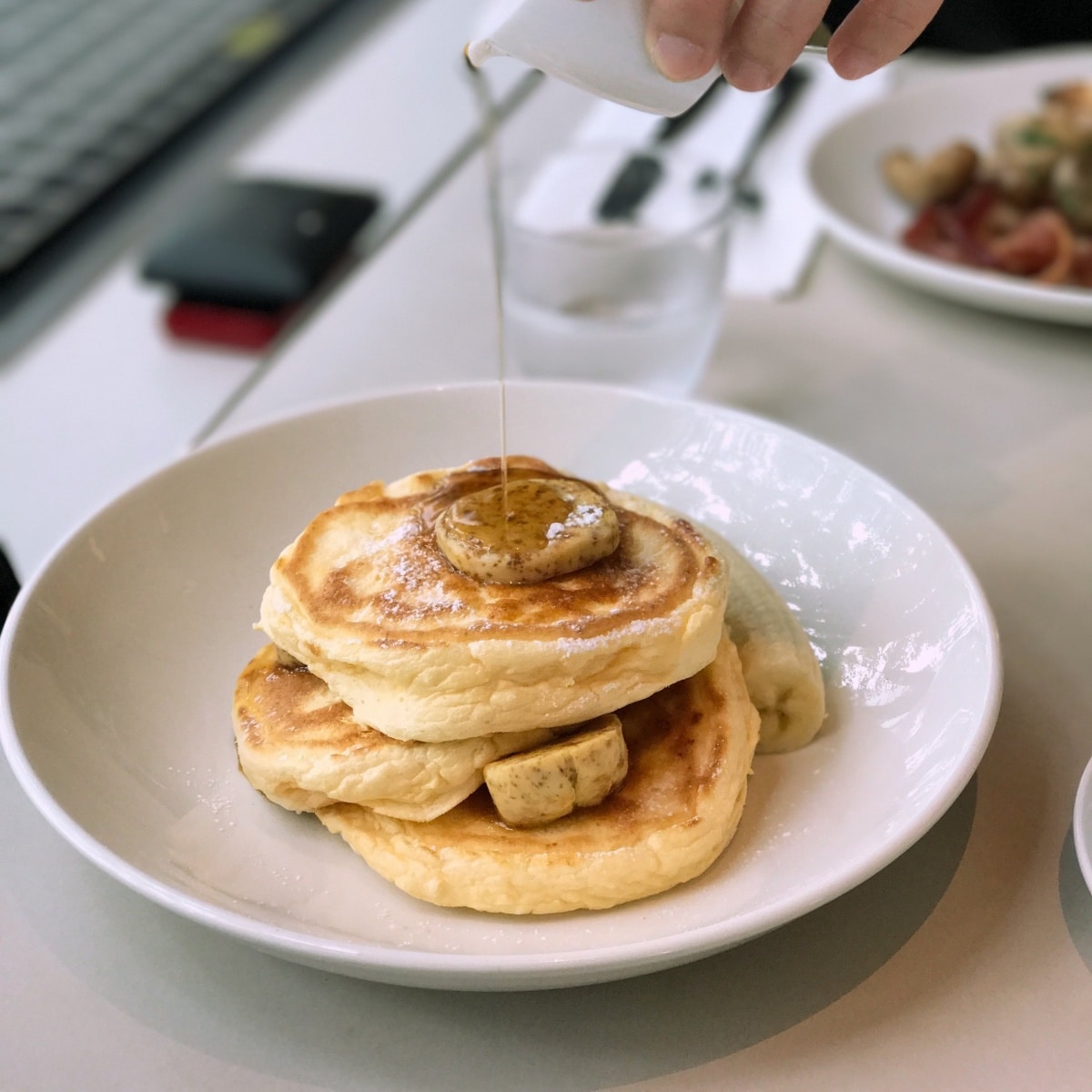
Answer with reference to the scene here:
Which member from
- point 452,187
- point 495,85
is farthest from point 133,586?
point 495,85

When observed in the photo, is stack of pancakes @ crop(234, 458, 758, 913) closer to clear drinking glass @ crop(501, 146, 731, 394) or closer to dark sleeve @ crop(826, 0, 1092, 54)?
clear drinking glass @ crop(501, 146, 731, 394)

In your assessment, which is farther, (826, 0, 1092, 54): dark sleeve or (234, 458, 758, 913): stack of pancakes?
(826, 0, 1092, 54): dark sleeve

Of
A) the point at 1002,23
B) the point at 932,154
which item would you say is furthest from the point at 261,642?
the point at 1002,23

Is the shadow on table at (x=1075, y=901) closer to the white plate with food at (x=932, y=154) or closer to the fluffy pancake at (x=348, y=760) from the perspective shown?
the fluffy pancake at (x=348, y=760)

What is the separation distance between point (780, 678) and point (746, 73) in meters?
0.53

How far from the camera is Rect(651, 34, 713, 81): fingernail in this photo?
90cm

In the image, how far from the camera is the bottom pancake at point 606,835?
0.80m

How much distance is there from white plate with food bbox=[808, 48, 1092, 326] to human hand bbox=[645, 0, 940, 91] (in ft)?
2.22

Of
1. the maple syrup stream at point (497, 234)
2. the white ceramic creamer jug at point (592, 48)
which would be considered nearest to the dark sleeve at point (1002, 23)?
the maple syrup stream at point (497, 234)

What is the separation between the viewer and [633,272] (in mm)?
1558

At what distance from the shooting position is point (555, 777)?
2.66ft

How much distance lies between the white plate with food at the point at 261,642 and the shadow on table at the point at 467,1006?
0.06m

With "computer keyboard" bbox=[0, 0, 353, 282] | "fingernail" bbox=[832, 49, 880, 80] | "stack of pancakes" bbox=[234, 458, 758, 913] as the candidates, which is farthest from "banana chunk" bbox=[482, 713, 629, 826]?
"computer keyboard" bbox=[0, 0, 353, 282]

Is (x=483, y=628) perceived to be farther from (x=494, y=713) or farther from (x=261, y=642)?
(x=261, y=642)
